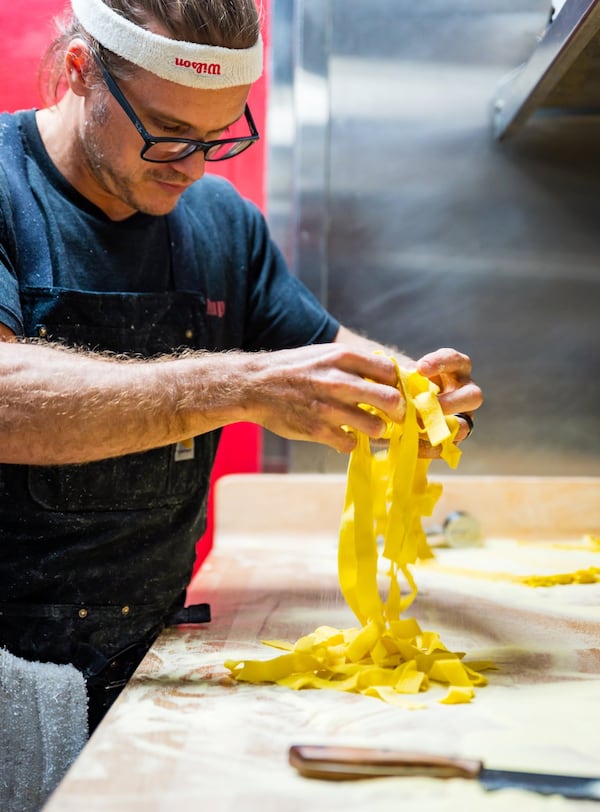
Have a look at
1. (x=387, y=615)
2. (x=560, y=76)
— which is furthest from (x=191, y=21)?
(x=387, y=615)

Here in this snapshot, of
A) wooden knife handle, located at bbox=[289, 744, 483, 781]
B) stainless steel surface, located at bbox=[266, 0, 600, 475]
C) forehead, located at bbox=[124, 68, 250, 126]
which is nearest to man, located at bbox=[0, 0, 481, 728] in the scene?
forehead, located at bbox=[124, 68, 250, 126]

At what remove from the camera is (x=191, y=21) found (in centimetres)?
124

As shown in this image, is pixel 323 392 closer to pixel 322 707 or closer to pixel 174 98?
pixel 322 707

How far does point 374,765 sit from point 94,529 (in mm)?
688

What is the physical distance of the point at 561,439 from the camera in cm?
216

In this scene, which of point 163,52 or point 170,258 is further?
point 170,258

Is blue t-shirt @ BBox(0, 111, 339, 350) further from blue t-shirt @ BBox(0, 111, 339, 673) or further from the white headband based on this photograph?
the white headband

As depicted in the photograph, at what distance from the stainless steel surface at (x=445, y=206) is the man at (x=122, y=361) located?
69 cm

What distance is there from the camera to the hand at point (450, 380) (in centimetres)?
118

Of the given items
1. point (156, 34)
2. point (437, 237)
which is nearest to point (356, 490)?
point (156, 34)

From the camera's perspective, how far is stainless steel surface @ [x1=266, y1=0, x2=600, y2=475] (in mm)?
2102

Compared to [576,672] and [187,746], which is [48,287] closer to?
[187,746]

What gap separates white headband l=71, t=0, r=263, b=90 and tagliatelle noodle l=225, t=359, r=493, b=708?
49cm

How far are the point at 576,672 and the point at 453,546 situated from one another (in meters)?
0.76
